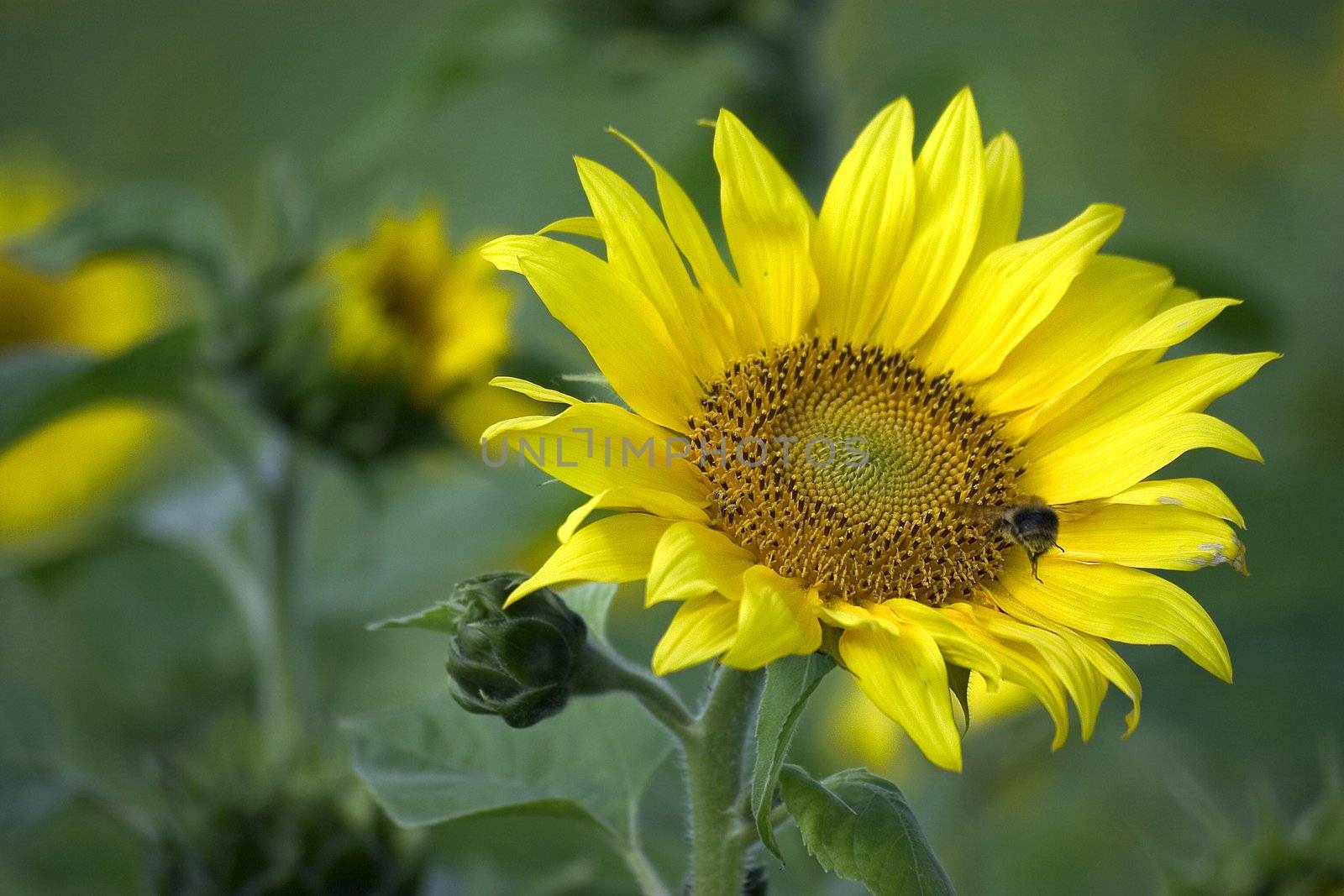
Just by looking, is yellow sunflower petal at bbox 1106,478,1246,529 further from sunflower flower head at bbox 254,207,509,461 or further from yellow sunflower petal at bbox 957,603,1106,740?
sunflower flower head at bbox 254,207,509,461

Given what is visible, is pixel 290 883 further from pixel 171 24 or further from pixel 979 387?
pixel 171 24

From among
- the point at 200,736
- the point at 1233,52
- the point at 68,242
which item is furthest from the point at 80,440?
the point at 1233,52

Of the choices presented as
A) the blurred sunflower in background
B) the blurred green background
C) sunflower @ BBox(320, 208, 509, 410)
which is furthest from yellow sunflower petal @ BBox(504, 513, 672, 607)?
the blurred sunflower in background

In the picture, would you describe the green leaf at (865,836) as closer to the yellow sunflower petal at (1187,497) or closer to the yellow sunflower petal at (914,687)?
the yellow sunflower petal at (914,687)

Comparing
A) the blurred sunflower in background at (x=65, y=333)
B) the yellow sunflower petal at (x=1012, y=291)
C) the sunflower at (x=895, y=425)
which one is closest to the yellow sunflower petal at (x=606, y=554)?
the sunflower at (x=895, y=425)

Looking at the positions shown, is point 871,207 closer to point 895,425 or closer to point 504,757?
point 895,425

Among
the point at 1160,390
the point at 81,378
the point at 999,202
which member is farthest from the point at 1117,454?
the point at 81,378
